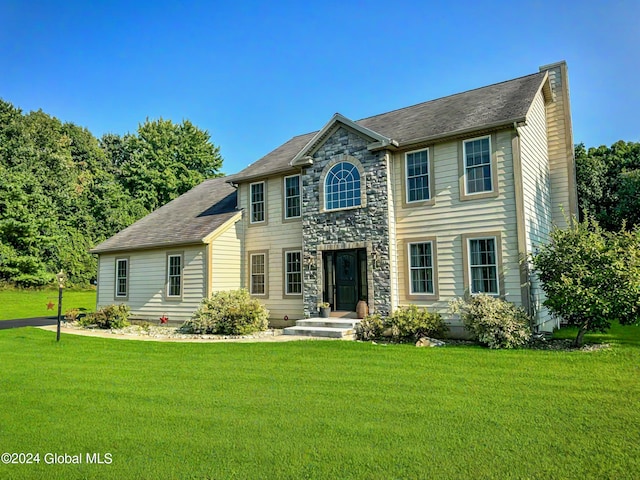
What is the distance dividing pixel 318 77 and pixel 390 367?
11.8 metres

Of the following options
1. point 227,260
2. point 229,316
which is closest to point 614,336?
point 229,316

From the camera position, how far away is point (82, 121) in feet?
159

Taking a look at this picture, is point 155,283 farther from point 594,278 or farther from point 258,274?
point 594,278

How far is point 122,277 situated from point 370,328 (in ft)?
39.5

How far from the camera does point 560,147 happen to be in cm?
1446

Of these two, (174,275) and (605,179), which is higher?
(605,179)

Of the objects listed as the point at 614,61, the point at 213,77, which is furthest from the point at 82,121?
the point at 614,61

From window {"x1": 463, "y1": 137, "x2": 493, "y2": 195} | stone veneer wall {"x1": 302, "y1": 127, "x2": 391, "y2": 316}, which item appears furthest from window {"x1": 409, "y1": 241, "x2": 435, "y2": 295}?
window {"x1": 463, "y1": 137, "x2": 493, "y2": 195}

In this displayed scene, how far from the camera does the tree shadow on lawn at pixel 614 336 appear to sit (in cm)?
1045

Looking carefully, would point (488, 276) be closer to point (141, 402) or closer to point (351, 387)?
point (351, 387)

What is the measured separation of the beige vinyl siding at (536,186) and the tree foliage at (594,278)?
0.95m

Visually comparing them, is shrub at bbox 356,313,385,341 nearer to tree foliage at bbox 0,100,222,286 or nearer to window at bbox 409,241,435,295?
window at bbox 409,241,435,295

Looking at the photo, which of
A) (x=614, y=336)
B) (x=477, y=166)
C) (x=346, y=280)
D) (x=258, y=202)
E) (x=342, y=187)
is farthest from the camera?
(x=258, y=202)

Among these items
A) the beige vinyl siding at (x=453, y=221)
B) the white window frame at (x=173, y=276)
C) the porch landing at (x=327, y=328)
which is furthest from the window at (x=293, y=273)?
the white window frame at (x=173, y=276)
